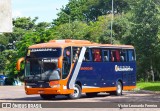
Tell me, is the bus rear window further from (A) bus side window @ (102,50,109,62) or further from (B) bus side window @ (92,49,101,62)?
(A) bus side window @ (102,50,109,62)

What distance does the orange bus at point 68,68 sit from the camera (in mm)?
19828

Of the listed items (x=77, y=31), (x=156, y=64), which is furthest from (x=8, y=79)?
(x=156, y=64)

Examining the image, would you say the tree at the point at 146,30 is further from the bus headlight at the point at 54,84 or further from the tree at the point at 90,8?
the tree at the point at 90,8

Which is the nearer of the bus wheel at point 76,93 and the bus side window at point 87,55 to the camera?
the bus wheel at point 76,93

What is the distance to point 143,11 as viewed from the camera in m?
42.5

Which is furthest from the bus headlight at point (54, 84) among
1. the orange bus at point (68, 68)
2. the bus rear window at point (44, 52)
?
the bus rear window at point (44, 52)

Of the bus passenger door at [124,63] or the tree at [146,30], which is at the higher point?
the tree at [146,30]

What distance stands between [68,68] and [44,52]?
4.68 feet

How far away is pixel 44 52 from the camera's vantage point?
20344 mm

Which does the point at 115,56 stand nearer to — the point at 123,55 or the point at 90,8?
the point at 123,55

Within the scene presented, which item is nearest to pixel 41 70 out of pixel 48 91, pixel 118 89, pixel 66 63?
pixel 48 91

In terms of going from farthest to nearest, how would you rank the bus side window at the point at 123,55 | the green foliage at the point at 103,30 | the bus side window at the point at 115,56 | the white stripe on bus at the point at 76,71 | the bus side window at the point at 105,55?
the green foliage at the point at 103,30
the bus side window at the point at 123,55
the bus side window at the point at 115,56
the bus side window at the point at 105,55
the white stripe on bus at the point at 76,71

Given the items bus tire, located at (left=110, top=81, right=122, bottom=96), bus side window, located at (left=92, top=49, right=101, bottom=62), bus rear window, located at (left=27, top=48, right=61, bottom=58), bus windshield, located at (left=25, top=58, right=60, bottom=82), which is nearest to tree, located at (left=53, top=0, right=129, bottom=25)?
bus tire, located at (left=110, top=81, right=122, bottom=96)

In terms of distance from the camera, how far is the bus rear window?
19922 millimetres
